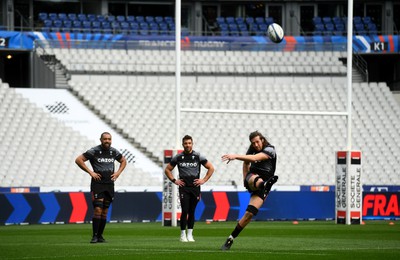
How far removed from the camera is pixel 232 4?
4316cm

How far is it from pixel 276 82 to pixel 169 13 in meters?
7.00

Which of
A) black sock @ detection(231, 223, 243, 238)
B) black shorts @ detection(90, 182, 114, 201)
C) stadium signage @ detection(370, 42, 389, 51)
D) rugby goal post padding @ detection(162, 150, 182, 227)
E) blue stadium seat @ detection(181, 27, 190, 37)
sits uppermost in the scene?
blue stadium seat @ detection(181, 27, 190, 37)

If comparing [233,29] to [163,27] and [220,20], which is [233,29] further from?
[163,27]

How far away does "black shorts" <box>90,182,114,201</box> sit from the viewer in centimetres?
1648

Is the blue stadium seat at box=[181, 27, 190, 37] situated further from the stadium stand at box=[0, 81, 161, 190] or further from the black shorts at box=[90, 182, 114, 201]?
the black shorts at box=[90, 182, 114, 201]

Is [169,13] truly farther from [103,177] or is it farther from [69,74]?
[103,177]

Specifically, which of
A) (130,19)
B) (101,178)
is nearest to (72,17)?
(130,19)

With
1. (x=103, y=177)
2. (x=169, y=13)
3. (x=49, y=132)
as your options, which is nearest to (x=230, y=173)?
(x=49, y=132)

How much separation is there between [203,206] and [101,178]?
30.0 feet

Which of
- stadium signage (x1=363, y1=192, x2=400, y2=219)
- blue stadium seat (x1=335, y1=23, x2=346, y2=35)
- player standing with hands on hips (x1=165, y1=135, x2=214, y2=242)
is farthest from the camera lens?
blue stadium seat (x1=335, y1=23, x2=346, y2=35)

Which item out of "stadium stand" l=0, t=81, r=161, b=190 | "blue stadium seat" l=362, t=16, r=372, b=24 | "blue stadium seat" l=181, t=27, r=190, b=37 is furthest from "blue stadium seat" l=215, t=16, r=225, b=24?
"stadium stand" l=0, t=81, r=161, b=190

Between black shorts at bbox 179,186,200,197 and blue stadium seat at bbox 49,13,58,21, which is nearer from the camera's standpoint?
black shorts at bbox 179,186,200,197

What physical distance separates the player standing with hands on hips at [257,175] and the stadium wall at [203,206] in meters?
10.0

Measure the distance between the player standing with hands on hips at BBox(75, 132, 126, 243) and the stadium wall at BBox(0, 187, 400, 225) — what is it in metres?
7.58
